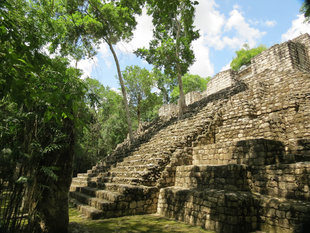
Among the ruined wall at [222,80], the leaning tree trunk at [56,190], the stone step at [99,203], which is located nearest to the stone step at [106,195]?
the stone step at [99,203]

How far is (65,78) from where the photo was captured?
8.97ft

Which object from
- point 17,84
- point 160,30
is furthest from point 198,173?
point 160,30

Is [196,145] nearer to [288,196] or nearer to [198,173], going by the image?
[198,173]

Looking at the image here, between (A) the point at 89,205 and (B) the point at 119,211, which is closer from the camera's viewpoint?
(B) the point at 119,211

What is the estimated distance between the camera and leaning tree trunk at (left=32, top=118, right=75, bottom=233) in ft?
10.8

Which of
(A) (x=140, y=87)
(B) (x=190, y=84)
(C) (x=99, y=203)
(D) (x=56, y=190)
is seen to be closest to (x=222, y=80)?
(A) (x=140, y=87)

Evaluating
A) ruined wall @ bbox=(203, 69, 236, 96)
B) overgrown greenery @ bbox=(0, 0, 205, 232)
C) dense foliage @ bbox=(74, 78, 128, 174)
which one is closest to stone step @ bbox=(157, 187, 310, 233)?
overgrown greenery @ bbox=(0, 0, 205, 232)

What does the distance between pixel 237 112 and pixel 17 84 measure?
7.78 meters

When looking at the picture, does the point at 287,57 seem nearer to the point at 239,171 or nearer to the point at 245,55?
the point at 239,171

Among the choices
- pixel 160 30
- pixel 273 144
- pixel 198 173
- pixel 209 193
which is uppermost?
pixel 160 30

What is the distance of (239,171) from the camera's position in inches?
188

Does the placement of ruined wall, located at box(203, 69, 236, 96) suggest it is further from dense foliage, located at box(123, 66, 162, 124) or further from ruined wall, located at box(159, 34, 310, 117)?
dense foliage, located at box(123, 66, 162, 124)

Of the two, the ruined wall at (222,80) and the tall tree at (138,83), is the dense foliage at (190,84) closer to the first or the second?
the tall tree at (138,83)

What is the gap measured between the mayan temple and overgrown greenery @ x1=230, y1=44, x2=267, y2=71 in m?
29.4
